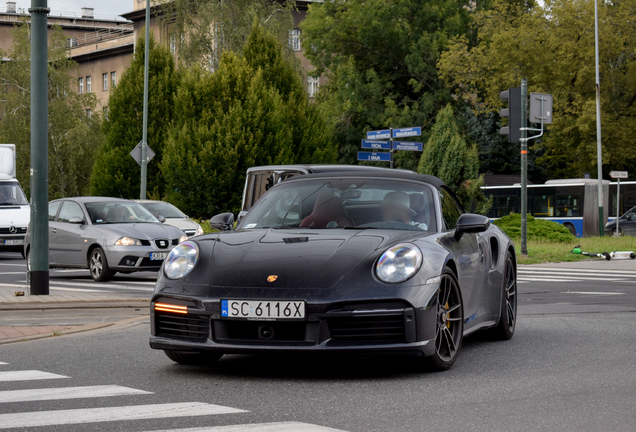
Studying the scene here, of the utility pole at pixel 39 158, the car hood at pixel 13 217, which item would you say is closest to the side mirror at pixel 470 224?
the utility pole at pixel 39 158

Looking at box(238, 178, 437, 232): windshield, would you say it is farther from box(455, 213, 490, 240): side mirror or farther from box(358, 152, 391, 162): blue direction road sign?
box(358, 152, 391, 162): blue direction road sign

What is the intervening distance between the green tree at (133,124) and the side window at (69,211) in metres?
24.5

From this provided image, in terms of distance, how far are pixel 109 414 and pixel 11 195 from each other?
77.9ft

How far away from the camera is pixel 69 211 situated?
18234 mm

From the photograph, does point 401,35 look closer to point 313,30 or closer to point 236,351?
point 313,30

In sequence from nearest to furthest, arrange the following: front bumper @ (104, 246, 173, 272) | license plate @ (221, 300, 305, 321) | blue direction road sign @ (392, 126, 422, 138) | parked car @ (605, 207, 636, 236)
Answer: license plate @ (221, 300, 305, 321) → front bumper @ (104, 246, 173, 272) → blue direction road sign @ (392, 126, 422, 138) → parked car @ (605, 207, 636, 236)

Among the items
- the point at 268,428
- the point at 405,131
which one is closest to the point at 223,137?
the point at 405,131

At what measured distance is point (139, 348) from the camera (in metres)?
7.88

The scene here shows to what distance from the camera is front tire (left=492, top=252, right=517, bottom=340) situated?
8336 mm

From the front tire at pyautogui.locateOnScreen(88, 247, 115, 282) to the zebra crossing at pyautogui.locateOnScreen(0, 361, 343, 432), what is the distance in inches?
427

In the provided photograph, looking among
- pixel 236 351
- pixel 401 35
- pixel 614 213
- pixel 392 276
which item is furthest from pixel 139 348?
pixel 401 35

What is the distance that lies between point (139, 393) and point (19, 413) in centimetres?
78

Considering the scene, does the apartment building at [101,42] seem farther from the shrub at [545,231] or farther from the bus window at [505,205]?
the shrub at [545,231]

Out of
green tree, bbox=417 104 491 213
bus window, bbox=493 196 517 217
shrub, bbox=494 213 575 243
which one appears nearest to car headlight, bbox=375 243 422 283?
shrub, bbox=494 213 575 243
